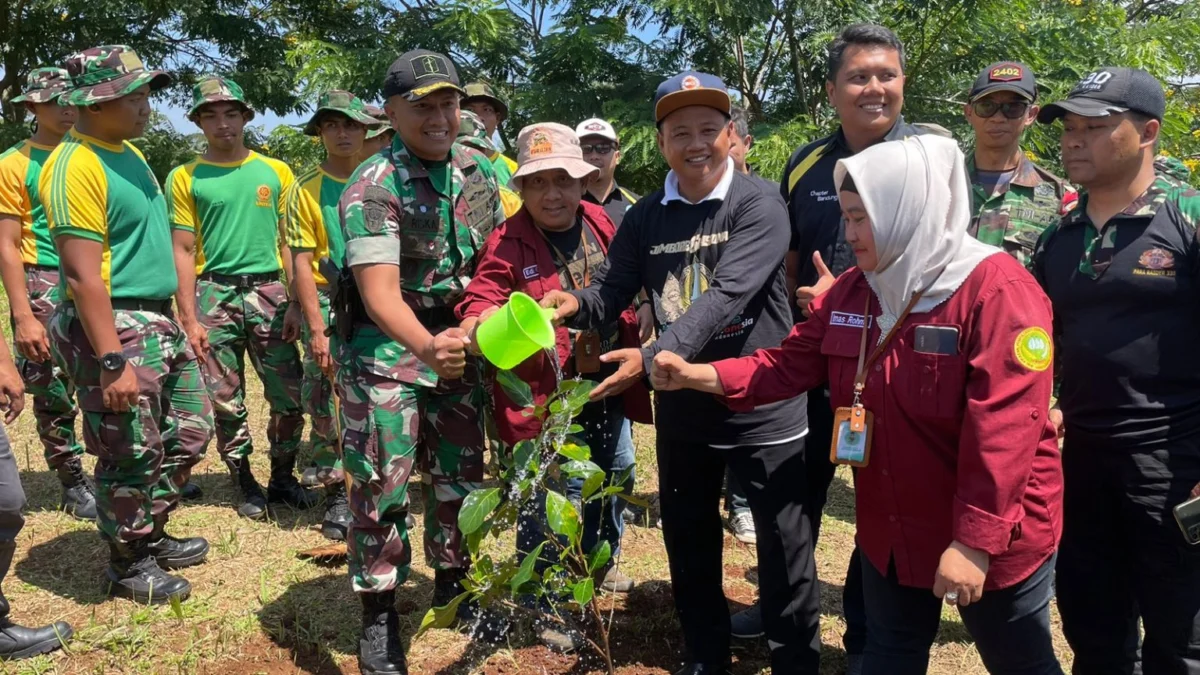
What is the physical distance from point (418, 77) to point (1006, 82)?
2111mm

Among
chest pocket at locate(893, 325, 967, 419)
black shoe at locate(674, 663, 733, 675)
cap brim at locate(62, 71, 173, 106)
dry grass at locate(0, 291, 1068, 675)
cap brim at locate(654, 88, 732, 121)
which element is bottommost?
dry grass at locate(0, 291, 1068, 675)

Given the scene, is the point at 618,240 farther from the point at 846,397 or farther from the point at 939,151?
the point at 939,151

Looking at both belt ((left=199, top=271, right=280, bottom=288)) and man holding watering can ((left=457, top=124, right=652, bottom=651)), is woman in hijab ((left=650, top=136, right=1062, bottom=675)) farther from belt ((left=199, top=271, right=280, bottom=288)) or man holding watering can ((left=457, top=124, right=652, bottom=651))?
belt ((left=199, top=271, right=280, bottom=288))

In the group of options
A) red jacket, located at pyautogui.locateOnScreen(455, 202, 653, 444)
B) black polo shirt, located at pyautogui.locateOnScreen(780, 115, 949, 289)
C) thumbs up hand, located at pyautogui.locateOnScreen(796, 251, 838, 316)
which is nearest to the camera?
thumbs up hand, located at pyautogui.locateOnScreen(796, 251, 838, 316)

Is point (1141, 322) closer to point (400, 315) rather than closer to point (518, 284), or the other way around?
point (518, 284)

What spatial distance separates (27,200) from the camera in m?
4.70

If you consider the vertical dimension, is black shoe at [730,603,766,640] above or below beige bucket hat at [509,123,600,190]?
below

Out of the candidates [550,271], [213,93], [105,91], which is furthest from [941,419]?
[213,93]

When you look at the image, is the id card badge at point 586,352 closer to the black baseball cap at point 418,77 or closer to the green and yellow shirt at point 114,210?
the black baseball cap at point 418,77

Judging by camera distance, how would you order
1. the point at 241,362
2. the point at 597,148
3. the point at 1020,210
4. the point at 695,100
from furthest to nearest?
the point at 241,362
the point at 597,148
the point at 1020,210
the point at 695,100

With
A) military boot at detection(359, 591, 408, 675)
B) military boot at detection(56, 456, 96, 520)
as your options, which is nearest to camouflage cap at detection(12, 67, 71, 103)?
military boot at detection(56, 456, 96, 520)

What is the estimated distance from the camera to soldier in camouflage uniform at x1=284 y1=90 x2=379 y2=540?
4.53m

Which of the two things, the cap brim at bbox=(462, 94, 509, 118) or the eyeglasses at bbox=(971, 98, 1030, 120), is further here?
the cap brim at bbox=(462, 94, 509, 118)

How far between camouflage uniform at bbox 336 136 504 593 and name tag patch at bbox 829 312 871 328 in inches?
55.1
